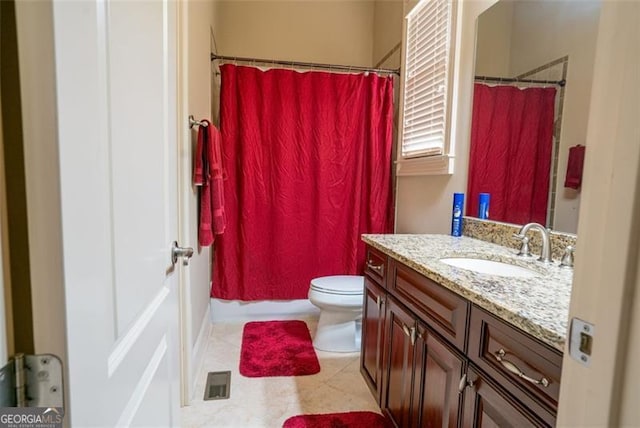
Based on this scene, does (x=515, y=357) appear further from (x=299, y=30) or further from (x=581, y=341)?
(x=299, y=30)

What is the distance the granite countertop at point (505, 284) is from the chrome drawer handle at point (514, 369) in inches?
3.7

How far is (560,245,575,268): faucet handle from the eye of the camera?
114cm

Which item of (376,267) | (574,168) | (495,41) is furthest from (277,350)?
(495,41)

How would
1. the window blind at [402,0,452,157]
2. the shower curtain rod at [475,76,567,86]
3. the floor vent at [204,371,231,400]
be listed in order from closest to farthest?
the shower curtain rod at [475,76,567,86] < the floor vent at [204,371,231,400] < the window blind at [402,0,452,157]

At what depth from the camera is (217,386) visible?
5.91 feet

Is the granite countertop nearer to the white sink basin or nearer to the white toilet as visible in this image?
the white sink basin

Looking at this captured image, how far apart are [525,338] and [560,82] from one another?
1.04m

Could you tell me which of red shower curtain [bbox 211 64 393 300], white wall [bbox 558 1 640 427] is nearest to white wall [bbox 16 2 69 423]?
white wall [bbox 558 1 640 427]

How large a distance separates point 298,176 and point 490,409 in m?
2.02

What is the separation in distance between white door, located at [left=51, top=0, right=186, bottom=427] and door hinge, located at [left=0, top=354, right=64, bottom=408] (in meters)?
0.02

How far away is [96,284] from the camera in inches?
18.5

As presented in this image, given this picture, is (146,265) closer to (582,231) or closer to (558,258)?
(582,231)

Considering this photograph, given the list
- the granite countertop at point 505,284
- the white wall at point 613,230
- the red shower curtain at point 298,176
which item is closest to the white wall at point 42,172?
the white wall at point 613,230

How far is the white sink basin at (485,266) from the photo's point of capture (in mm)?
1251
